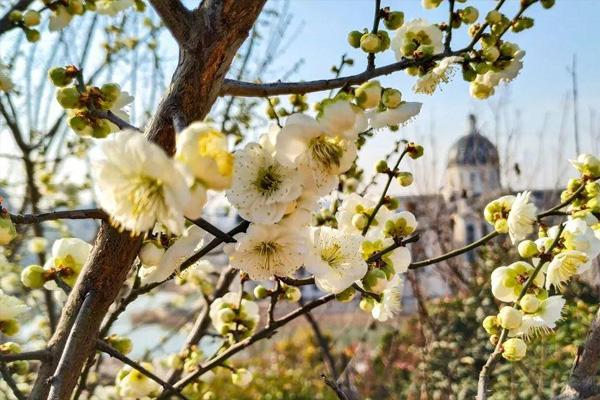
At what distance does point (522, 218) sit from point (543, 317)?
8.1 inches

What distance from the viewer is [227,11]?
35.3 inches

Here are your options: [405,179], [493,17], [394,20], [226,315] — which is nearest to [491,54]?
[493,17]

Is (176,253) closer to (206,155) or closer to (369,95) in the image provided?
(206,155)

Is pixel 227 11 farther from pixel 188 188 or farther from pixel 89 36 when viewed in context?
pixel 89 36

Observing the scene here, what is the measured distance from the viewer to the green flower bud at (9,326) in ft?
3.80

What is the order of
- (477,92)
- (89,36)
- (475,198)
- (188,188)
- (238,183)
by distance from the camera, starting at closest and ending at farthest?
(188,188), (238,183), (477,92), (89,36), (475,198)

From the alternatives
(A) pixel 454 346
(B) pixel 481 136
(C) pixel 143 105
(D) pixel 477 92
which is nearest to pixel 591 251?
(D) pixel 477 92

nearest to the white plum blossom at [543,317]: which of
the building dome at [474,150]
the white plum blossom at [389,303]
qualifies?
the white plum blossom at [389,303]

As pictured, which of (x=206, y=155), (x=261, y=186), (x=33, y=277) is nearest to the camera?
(x=206, y=155)

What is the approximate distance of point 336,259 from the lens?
99 cm

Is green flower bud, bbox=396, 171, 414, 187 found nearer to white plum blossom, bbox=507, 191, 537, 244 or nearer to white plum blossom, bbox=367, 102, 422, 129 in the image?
white plum blossom, bbox=507, 191, 537, 244

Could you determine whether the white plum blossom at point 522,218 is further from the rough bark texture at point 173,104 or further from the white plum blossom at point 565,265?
the rough bark texture at point 173,104

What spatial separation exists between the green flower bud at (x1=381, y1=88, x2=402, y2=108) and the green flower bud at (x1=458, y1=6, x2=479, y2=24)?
1.65ft

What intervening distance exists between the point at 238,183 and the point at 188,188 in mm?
211
